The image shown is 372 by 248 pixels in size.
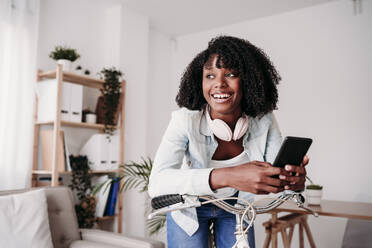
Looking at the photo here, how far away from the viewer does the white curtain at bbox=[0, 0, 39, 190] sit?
2477 millimetres

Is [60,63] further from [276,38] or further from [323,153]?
[323,153]

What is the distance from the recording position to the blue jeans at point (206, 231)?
114cm

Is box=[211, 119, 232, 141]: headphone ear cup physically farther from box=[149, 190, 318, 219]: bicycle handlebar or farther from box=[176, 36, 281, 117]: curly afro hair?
box=[149, 190, 318, 219]: bicycle handlebar

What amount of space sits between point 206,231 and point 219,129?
1.27ft

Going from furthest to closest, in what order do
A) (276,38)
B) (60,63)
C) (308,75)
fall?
(276,38)
(308,75)
(60,63)

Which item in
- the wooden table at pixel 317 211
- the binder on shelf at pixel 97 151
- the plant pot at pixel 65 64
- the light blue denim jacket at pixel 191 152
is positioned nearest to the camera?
the light blue denim jacket at pixel 191 152

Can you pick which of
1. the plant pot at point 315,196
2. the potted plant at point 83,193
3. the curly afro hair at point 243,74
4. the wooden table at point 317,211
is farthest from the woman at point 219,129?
the potted plant at point 83,193

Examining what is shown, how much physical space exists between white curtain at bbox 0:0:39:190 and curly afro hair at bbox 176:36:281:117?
1819mm

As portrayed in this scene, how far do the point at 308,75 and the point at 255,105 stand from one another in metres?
2.53

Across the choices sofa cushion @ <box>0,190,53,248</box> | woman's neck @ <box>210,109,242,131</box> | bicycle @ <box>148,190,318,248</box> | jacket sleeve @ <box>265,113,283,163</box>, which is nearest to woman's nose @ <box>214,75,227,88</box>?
woman's neck @ <box>210,109,242,131</box>

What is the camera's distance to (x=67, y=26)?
3145mm

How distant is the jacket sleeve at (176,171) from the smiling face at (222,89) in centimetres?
11

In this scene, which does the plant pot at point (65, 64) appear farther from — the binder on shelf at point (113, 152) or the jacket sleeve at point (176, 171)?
the jacket sleeve at point (176, 171)

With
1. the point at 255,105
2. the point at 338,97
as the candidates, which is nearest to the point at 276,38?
the point at 338,97
